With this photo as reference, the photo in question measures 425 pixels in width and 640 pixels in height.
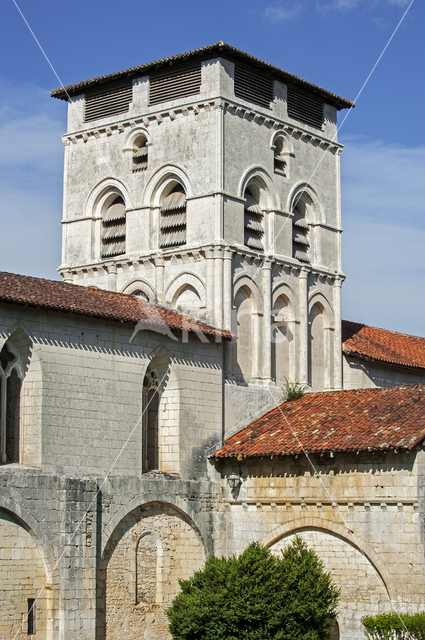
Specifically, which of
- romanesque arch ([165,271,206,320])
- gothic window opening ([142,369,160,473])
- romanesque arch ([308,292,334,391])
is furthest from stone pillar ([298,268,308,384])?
gothic window opening ([142,369,160,473])

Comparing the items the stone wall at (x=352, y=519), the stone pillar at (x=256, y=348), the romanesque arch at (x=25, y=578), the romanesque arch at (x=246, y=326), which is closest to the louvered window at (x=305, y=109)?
the romanesque arch at (x=246, y=326)

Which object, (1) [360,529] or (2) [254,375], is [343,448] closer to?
(1) [360,529]

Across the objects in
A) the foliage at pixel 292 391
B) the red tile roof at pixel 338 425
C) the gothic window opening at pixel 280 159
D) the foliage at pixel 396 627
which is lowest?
the foliage at pixel 396 627

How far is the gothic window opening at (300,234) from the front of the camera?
1329 inches

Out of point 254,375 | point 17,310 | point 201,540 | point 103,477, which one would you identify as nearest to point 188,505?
point 201,540

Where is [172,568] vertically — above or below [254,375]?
below

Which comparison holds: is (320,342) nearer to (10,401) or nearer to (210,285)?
(210,285)

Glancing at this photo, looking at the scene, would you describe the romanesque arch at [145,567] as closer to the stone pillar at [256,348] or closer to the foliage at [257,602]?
the foliage at [257,602]

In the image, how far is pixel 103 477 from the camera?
25641mm

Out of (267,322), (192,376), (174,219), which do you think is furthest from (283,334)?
(192,376)

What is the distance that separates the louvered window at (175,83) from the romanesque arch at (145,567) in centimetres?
1215

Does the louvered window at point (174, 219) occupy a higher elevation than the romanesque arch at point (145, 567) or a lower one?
higher

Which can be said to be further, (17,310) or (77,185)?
(77,185)

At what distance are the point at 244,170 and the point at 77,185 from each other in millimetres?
5669
